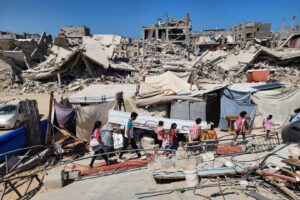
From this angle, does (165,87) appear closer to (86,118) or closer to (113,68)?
(86,118)

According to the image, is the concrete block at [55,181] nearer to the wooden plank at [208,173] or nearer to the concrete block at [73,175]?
the concrete block at [73,175]

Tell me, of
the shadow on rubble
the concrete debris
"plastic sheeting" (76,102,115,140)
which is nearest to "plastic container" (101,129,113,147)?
"plastic sheeting" (76,102,115,140)

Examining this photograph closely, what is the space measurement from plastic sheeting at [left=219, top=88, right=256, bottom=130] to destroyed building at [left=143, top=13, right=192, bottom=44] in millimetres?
41190

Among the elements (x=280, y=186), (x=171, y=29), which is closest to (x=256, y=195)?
(x=280, y=186)

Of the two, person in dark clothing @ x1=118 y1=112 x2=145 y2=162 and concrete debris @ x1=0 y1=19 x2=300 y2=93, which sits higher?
concrete debris @ x1=0 y1=19 x2=300 y2=93

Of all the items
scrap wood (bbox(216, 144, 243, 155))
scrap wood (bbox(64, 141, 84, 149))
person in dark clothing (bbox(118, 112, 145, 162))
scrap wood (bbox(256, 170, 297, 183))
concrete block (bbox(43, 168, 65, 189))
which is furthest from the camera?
scrap wood (bbox(64, 141, 84, 149))

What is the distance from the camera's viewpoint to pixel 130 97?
15.0m

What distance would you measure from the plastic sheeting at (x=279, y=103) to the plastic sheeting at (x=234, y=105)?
0.48 meters

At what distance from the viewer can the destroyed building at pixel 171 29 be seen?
5647cm

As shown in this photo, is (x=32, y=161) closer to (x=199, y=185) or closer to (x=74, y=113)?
(x=74, y=113)

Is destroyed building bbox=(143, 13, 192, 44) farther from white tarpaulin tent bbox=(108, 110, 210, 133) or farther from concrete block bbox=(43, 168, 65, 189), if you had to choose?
concrete block bbox=(43, 168, 65, 189)

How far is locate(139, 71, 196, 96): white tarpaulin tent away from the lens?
15179 mm

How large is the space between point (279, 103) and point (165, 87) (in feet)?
19.0

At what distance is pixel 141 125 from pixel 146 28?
161 feet
